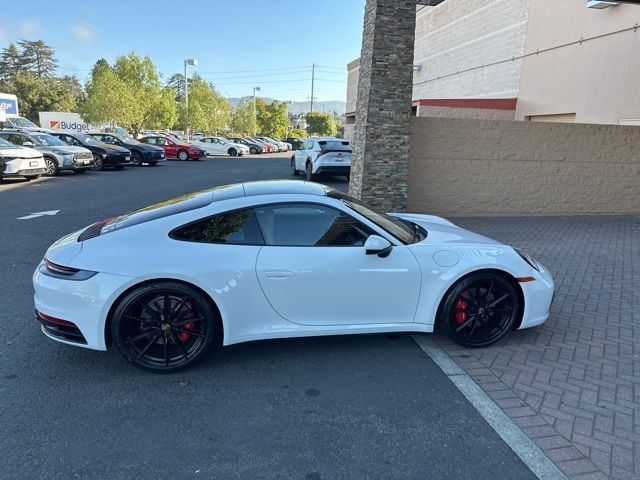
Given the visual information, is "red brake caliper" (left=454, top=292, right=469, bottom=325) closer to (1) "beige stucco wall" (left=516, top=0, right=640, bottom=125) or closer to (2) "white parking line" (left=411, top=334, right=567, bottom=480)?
(2) "white parking line" (left=411, top=334, right=567, bottom=480)

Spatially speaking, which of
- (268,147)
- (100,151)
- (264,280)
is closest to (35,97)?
(268,147)

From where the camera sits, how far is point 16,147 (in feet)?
45.2

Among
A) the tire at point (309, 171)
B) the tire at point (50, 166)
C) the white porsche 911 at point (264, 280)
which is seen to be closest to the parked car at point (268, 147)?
the tire at point (309, 171)

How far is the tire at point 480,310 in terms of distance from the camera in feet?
11.9

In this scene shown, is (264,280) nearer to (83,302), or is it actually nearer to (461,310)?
(83,302)

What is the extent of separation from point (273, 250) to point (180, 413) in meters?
1.28

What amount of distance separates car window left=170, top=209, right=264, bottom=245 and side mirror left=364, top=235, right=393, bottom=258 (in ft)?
2.69

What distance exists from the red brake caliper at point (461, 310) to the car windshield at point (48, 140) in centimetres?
1734

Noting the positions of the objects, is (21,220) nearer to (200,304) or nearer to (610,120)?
(200,304)

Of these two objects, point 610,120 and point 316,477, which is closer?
point 316,477

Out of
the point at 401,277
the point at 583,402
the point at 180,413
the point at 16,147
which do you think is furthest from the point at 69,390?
the point at 16,147

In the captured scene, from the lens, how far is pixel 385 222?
386cm

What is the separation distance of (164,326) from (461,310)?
2401mm

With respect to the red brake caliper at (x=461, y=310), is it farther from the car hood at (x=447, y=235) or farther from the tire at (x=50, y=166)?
the tire at (x=50, y=166)
